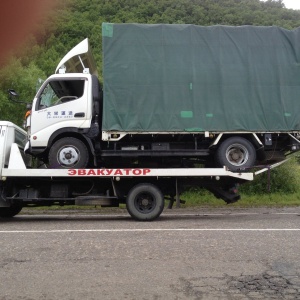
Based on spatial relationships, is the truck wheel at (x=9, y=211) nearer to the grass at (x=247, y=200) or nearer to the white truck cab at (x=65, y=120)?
the white truck cab at (x=65, y=120)

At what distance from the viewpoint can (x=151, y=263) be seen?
17.5ft

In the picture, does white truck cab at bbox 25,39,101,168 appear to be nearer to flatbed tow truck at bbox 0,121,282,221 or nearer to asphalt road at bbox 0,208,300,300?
flatbed tow truck at bbox 0,121,282,221

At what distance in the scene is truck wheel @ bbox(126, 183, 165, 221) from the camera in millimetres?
9281

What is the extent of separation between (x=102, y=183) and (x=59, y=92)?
2280 mm

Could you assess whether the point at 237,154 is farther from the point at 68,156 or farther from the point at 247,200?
the point at 247,200

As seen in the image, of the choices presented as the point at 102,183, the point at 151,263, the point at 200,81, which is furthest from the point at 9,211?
the point at 151,263

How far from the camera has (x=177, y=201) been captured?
9.88m

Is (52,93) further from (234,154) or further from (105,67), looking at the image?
(234,154)

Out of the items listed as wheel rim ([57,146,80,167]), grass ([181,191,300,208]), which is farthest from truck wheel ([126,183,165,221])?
grass ([181,191,300,208])

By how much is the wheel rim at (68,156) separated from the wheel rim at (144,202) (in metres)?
1.59

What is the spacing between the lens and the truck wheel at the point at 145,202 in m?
9.28

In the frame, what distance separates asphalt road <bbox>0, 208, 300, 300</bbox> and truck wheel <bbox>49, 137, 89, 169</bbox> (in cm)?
173

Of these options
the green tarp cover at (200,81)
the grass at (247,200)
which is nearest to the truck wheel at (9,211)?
the green tarp cover at (200,81)

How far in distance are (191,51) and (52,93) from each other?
10.7 ft
